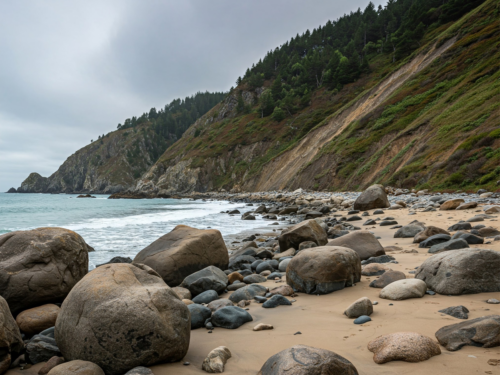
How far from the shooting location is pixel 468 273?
139 inches

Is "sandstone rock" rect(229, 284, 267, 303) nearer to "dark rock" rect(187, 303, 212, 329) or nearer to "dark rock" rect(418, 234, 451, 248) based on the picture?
"dark rock" rect(187, 303, 212, 329)

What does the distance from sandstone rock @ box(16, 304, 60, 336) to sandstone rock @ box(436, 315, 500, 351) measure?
14.4ft

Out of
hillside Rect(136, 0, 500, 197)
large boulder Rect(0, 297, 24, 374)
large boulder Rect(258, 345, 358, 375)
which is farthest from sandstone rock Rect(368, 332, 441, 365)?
hillside Rect(136, 0, 500, 197)

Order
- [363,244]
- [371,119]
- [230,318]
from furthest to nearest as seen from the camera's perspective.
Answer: [371,119]
[363,244]
[230,318]

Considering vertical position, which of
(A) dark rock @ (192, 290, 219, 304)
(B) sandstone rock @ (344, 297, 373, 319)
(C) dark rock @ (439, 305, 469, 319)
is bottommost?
(A) dark rock @ (192, 290, 219, 304)

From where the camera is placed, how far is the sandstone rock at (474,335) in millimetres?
2295

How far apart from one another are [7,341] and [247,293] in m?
2.90

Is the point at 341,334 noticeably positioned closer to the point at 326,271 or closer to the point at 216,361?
the point at 216,361

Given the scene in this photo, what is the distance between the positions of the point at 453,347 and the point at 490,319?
1.27 feet

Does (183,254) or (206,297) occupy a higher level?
(183,254)

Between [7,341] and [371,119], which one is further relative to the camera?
[371,119]

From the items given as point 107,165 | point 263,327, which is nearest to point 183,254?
point 263,327

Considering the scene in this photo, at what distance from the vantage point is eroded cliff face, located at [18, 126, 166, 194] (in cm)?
13100

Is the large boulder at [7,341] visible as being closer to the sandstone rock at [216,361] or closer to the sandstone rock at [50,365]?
the sandstone rock at [50,365]
